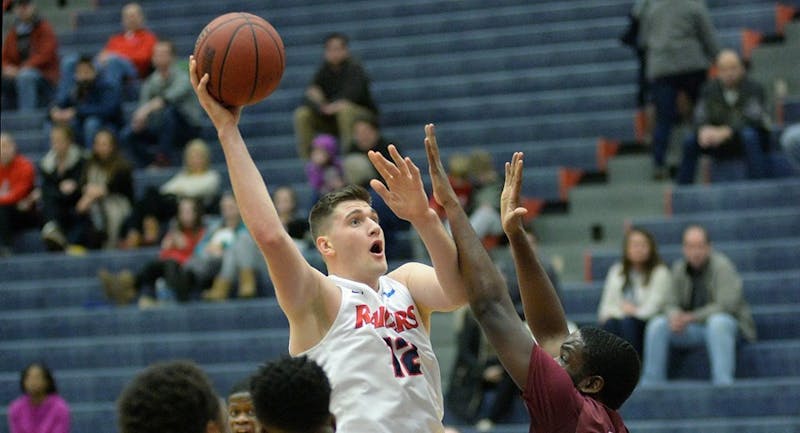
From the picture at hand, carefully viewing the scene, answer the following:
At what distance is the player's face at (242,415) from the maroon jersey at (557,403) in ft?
4.61

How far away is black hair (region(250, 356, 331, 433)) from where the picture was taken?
11.8ft

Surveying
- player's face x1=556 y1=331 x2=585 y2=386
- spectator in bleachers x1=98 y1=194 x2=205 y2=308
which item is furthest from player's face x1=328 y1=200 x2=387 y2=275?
spectator in bleachers x1=98 y1=194 x2=205 y2=308

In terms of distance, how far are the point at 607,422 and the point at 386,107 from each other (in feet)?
29.6

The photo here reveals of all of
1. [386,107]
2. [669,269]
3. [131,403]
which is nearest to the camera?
[131,403]

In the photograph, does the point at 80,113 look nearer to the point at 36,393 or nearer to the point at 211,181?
the point at 211,181

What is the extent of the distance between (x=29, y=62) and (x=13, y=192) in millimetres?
2376

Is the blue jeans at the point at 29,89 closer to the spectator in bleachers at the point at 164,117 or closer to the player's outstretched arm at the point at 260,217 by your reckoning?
the spectator in bleachers at the point at 164,117

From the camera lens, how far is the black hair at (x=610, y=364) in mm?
4539

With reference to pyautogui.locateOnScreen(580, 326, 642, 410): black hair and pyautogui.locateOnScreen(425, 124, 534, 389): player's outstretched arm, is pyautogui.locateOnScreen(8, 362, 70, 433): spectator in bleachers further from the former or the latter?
pyautogui.locateOnScreen(580, 326, 642, 410): black hair

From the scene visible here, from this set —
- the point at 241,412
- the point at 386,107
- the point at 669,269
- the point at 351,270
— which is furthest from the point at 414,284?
the point at 386,107

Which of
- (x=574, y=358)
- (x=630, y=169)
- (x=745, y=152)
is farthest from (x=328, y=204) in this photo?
(x=630, y=169)

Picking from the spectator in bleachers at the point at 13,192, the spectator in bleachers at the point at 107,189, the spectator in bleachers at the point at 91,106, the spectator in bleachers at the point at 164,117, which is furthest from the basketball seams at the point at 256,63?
the spectator in bleachers at the point at 91,106

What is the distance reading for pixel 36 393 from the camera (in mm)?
10555

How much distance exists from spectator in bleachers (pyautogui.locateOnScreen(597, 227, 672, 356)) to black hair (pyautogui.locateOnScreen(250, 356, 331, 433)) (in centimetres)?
622
